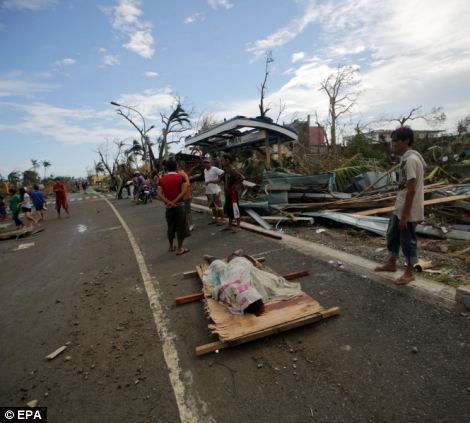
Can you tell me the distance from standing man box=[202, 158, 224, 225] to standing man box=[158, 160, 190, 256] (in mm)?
2044

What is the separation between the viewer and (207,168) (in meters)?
8.08

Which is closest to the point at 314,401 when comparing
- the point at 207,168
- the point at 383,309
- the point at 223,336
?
the point at 223,336

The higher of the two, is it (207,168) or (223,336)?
(207,168)

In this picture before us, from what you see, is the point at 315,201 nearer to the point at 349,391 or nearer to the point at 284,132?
the point at 284,132

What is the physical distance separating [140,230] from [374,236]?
6.89 meters

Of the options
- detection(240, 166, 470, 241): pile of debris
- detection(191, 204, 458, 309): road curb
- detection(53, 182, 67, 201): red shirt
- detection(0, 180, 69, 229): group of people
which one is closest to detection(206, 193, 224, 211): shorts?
detection(240, 166, 470, 241): pile of debris

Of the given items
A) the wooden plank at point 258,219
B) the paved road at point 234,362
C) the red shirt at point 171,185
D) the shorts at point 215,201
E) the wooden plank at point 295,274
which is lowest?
the paved road at point 234,362

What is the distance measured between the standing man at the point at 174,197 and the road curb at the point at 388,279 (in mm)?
2373

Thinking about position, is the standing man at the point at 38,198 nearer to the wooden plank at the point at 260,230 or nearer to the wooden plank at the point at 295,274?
the wooden plank at the point at 260,230

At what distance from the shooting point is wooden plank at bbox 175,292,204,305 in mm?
3748

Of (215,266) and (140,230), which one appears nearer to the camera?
(215,266)

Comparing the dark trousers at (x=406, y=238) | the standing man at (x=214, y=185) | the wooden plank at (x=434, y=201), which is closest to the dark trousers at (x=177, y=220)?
the standing man at (x=214, y=185)

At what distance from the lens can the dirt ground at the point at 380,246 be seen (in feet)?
12.9

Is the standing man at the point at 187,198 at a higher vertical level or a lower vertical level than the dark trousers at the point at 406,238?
higher
